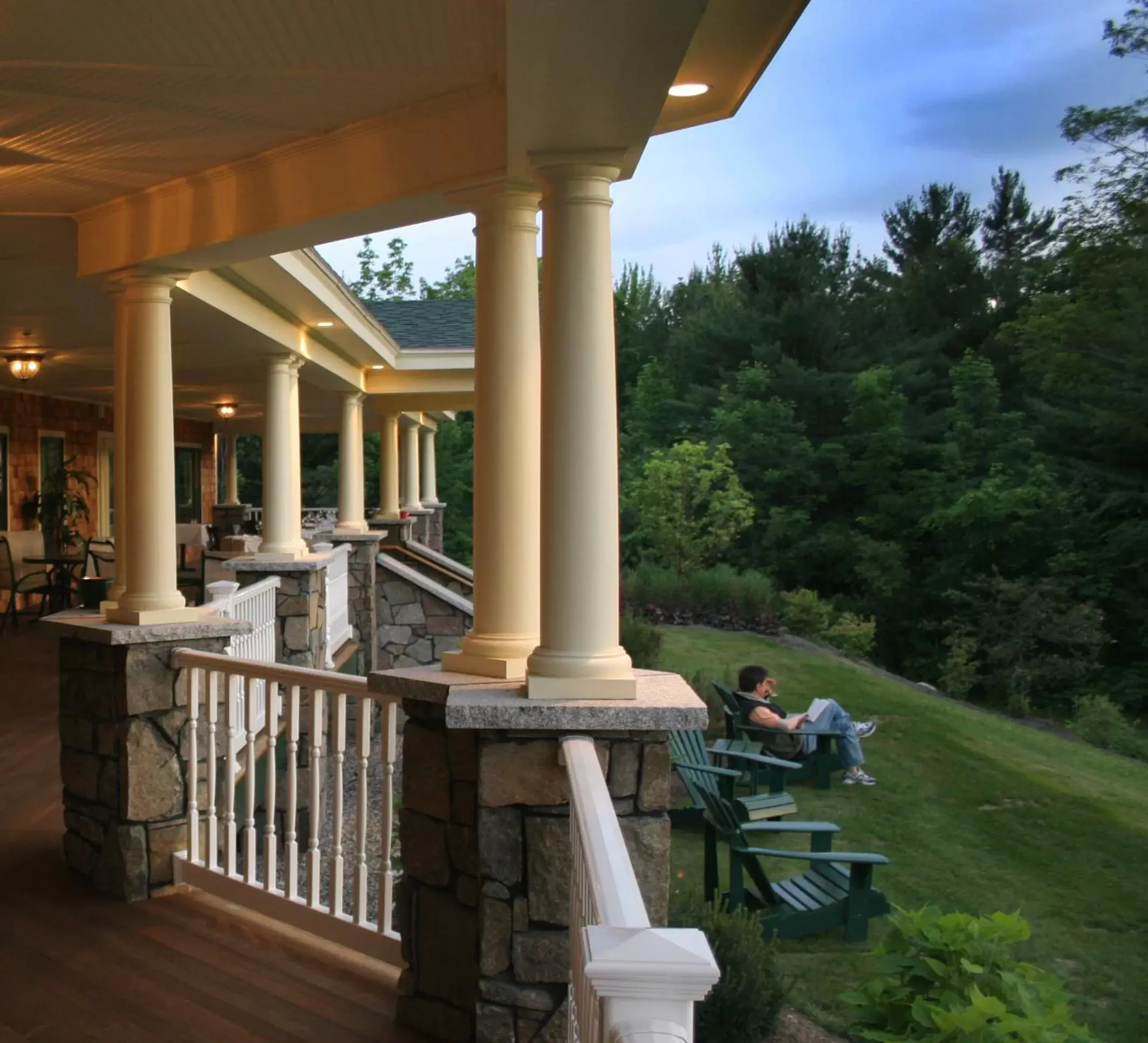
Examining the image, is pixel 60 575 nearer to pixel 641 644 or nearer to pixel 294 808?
pixel 641 644

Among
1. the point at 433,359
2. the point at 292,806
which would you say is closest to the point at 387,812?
the point at 292,806

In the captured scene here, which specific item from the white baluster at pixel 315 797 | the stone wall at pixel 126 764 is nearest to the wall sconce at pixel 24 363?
the stone wall at pixel 126 764

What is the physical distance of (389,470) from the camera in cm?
1598

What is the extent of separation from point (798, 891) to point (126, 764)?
173 inches

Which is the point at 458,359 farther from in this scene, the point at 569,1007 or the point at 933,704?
the point at 569,1007

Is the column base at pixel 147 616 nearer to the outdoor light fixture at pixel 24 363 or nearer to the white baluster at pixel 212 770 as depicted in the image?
the white baluster at pixel 212 770

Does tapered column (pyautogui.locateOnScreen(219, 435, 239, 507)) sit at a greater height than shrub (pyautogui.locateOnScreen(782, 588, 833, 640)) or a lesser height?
greater

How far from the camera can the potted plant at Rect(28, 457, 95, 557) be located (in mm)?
12539

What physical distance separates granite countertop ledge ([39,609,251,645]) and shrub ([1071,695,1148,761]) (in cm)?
1535

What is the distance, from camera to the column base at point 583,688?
3.09 meters

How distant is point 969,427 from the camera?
82.3 ft

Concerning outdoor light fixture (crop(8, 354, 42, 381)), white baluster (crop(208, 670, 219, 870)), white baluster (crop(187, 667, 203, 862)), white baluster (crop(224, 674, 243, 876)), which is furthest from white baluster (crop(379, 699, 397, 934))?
outdoor light fixture (crop(8, 354, 42, 381))

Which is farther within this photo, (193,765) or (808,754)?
(808,754)

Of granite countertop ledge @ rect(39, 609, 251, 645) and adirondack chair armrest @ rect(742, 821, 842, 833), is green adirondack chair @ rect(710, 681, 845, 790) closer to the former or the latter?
adirondack chair armrest @ rect(742, 821, 842, 833)
